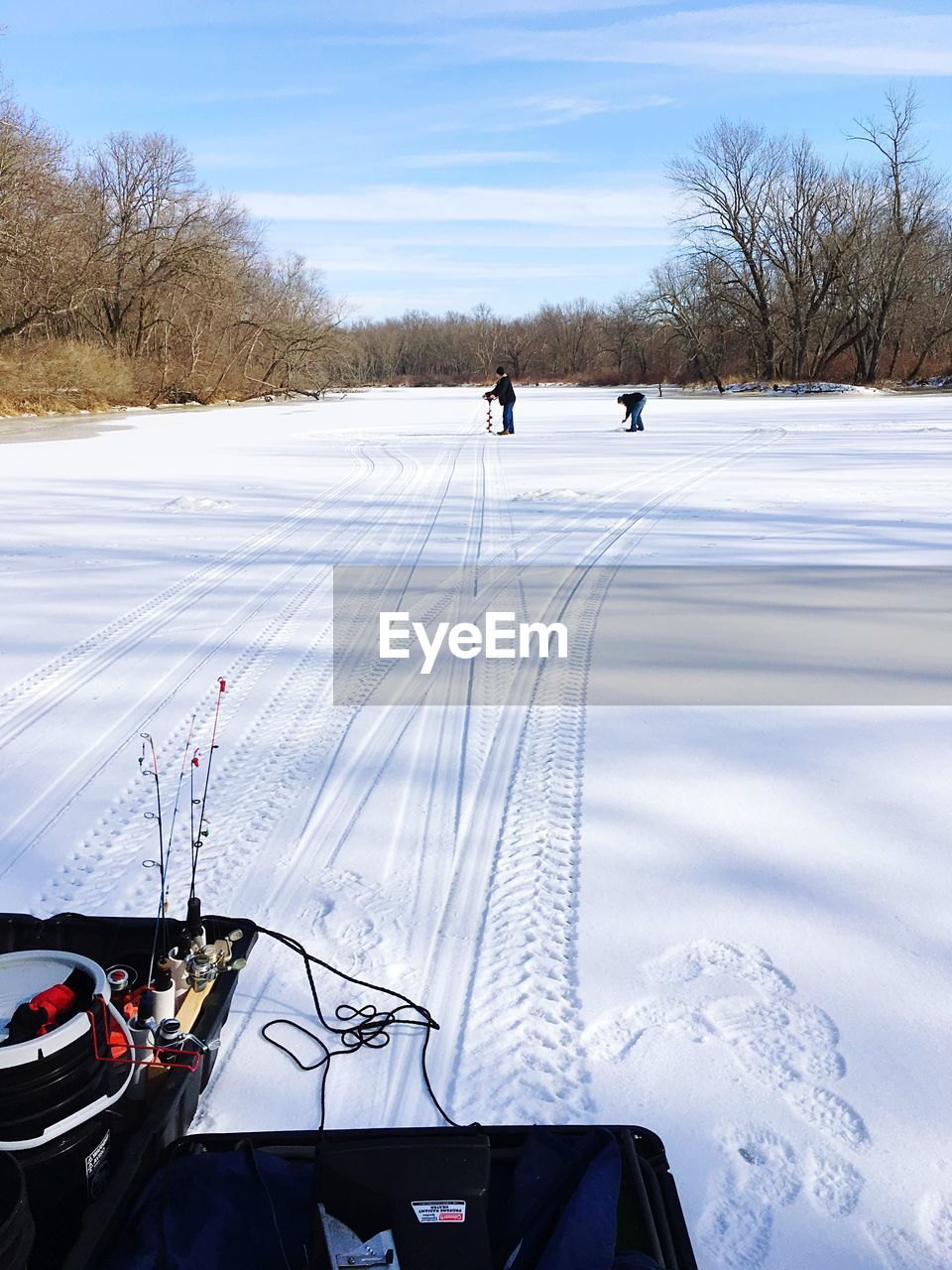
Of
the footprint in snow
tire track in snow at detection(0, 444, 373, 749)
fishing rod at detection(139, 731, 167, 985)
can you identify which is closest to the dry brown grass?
tire track in snow at detection(0, 444, 373, 749)

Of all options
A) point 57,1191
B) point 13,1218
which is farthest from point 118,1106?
point 13,1218

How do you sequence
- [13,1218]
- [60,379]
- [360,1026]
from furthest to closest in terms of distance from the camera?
1. [60,379]
2. [360,1026]
3. [13,1218]

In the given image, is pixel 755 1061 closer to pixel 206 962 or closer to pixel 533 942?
pixel 533 942

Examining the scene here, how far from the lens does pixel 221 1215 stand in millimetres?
1985

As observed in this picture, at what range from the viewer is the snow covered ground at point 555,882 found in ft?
7.84

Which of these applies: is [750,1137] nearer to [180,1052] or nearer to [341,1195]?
[341,1195]

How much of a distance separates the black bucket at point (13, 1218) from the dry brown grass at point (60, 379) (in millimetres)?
34414

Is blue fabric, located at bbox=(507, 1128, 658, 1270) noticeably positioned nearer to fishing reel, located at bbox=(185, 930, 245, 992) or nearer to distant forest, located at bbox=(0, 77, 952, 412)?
fishing reel, located at bbox=(185, 930, 245, 992)

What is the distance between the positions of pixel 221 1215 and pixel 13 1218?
47 centimetres

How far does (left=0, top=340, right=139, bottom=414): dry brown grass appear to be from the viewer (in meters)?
Result: 33.3

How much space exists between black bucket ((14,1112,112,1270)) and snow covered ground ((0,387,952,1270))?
1.51 feet

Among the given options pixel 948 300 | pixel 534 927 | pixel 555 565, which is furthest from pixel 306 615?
pixel 948 300

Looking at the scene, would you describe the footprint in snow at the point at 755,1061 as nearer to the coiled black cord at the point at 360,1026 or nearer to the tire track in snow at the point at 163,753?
the coiled black cord at the point at 360,1026

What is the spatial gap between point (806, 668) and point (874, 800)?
1661mm
